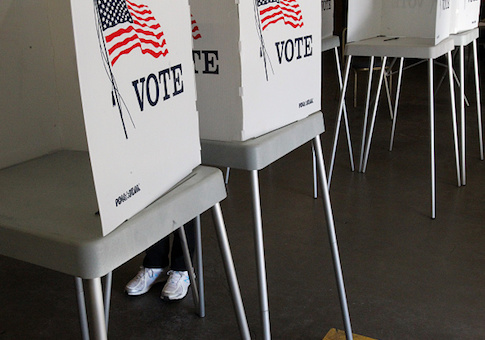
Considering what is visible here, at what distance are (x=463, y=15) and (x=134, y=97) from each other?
7.73 feet

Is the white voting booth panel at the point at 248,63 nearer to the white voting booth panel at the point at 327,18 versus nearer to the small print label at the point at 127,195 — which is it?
the small print label at the point at 127,195

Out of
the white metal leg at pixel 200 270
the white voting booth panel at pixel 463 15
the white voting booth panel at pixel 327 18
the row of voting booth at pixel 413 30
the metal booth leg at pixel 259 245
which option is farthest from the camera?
the white voting booth panel at pixel 327 18

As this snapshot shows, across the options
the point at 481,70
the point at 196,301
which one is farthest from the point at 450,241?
the point at 481,70

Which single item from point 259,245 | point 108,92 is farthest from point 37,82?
point 259,245

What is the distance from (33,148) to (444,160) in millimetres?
2597

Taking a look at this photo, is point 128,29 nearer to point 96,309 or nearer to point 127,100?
point 127,100

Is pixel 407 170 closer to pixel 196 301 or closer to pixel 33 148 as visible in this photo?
pixel 196 301

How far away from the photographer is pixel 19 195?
86 centimetres

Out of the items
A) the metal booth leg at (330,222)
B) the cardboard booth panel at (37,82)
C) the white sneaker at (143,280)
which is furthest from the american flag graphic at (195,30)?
the white sneaker at (143,280)

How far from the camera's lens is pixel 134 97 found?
709 millimetres

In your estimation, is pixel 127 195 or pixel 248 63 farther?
pixel 248 63

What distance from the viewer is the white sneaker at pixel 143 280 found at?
1781 millimetres

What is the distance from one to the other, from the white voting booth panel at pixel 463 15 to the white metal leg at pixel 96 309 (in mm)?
2286

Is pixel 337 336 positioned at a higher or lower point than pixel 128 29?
lower
